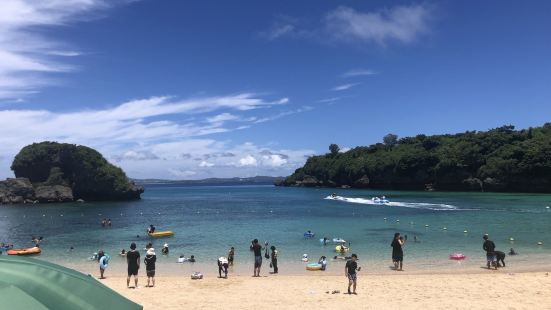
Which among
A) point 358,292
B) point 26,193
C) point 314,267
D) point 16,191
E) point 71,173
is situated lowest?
point 314,267

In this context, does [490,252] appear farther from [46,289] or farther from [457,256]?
[46,289]

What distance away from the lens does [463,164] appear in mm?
121750

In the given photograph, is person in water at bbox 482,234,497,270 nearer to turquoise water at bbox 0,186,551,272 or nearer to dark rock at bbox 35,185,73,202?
turquoise water at bbox 0,186,551,272

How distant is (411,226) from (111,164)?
9535cm

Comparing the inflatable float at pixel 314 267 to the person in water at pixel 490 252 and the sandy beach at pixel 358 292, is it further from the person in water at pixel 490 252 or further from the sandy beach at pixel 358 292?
the person in water at pixel 490 252

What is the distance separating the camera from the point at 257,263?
74.2ft

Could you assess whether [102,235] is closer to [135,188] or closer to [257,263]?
[257,263]

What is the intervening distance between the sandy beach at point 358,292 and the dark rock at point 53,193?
97211mm

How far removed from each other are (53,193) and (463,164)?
358ft

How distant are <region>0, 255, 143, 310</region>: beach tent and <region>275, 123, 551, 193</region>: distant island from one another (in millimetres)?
113553

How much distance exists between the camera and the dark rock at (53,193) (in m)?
107

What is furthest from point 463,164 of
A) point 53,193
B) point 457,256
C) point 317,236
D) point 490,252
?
point 53,193

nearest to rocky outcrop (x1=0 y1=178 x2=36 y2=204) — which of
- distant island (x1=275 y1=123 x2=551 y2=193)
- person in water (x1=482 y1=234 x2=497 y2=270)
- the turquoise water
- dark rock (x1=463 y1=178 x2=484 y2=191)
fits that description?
the turquoise water

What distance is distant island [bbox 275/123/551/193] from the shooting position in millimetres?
103812
